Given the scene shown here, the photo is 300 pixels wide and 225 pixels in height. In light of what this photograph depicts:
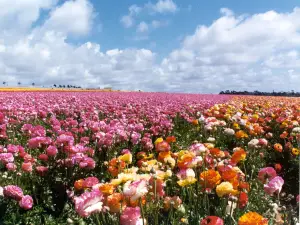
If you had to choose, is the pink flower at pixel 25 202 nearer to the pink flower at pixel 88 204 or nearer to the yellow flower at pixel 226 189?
the pink flower at pixel 88 204

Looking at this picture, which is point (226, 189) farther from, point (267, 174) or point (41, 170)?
point (41, 170)

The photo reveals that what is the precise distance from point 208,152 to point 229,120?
4.87 meters

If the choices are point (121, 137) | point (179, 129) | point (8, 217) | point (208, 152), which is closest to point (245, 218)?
point (208, 152)

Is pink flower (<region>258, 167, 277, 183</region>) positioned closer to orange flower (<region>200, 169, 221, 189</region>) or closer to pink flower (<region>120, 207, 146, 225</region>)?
orange flower (<region>200, 169, 221, 189</region>)

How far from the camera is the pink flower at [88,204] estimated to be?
1779 millimetres

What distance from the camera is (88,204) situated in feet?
5.89

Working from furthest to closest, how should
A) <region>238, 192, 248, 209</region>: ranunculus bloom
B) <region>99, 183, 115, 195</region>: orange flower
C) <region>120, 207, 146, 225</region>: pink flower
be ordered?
<region>238, 192, 248, 209</region>: ranunculus bloom
<region>99, 183, 115, 195</region>: orange flower
<region>120, 207, 146, 225</region>: pink flower

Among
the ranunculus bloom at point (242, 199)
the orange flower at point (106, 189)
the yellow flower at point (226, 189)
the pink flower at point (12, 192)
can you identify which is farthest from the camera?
the pink flower at point (12, 192)

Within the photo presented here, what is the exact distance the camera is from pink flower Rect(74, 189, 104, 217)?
1.78 m

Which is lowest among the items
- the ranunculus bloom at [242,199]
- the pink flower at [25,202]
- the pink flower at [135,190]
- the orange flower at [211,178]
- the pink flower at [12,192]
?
the pink flower at [25,202]

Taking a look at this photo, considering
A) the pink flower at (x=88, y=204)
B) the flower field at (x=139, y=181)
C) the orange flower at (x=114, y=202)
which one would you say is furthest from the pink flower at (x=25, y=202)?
the pink flower at (x=88, y=204)

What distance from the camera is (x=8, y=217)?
3.54 metres

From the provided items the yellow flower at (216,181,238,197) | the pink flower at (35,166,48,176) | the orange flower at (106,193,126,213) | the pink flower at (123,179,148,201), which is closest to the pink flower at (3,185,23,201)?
the pink flower at (35,166,48,176)

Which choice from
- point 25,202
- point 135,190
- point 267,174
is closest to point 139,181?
point 135,190
